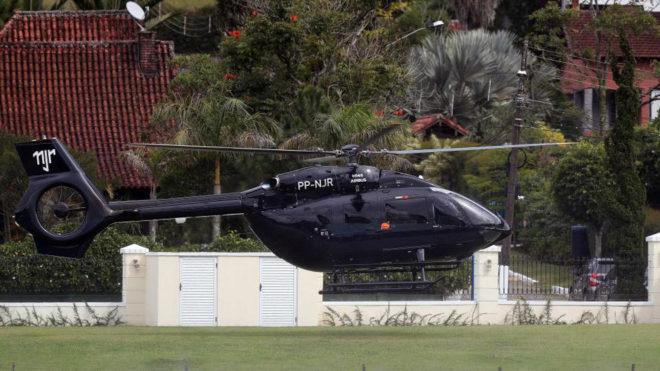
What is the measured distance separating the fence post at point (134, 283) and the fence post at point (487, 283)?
25.2 ft

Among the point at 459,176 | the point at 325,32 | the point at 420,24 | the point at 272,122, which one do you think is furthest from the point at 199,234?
the point at 420,24

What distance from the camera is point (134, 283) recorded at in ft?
108

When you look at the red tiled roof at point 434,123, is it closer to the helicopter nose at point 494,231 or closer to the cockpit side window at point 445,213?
the helicopter nose at point 494,231

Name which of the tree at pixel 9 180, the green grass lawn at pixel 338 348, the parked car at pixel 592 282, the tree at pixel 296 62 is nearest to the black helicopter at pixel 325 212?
the green grass lawn at pixel 338 348

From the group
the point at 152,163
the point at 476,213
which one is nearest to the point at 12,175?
the point at 152,163

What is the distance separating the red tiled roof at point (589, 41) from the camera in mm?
62000

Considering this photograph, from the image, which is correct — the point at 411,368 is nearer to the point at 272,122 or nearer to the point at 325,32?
the point at 272,122

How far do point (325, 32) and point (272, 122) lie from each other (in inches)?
223

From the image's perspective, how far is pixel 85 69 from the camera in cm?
4984

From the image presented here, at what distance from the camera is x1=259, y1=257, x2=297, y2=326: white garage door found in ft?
107

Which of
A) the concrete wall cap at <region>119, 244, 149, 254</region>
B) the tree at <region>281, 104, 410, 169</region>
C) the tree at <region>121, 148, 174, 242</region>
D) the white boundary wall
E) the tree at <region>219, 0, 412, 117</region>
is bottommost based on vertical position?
→ the white boundary wall

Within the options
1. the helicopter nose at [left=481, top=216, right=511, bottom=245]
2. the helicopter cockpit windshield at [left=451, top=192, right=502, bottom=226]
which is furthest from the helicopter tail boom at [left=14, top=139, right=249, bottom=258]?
the helicopter nose at [left=481, top=216, right=511, bottom=245]

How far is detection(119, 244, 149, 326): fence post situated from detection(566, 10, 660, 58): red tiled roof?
104ft

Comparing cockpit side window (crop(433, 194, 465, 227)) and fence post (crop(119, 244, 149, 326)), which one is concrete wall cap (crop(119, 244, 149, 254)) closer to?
fence post (crop(119, 244, 149, 326))
